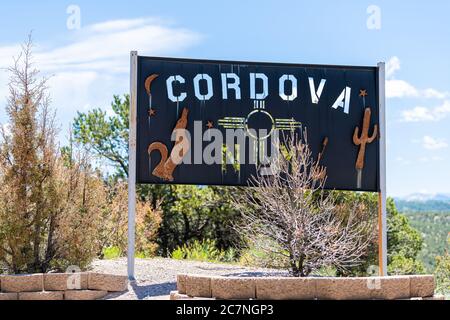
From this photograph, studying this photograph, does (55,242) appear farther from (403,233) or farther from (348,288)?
(403,233)

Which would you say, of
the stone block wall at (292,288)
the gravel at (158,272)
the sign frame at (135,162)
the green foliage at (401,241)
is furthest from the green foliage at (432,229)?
the stone block wall at (292,288)

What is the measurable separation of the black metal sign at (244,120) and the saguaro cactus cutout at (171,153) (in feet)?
0.06

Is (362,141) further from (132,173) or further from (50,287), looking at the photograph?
(50,287)

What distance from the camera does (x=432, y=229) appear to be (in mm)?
92375

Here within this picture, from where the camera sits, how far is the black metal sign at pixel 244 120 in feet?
42.0

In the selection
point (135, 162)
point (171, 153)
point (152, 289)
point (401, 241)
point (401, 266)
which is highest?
point (171, 153)

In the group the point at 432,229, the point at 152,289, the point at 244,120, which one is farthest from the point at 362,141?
the point at 432,229

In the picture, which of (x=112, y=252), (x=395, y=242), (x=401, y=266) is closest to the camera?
(x=112, y=252)

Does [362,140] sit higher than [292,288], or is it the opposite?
[362,140]

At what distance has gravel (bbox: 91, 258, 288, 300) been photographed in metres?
11.0

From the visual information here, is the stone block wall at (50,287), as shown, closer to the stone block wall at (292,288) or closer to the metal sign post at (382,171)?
the stone block wall at (292,288)

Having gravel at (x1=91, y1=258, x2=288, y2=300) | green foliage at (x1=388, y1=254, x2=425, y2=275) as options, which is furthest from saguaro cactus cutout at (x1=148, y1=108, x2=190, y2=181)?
green foliage at (x1=388, y1=254, x2=425, y2=275)

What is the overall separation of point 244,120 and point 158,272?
3.45 metres
